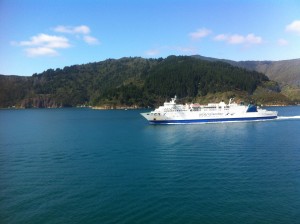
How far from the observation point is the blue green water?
72.7ft

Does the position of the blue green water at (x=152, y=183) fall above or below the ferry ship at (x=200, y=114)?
below

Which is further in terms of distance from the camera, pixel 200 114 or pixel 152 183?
pixel 200 114

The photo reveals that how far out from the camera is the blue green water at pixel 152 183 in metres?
22.2

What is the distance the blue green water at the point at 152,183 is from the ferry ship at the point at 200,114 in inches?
1368

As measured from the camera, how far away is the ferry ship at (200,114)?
84.3 metres

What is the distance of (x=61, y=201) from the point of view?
976 inches

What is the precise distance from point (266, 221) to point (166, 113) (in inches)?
2511

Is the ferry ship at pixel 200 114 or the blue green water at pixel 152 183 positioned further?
the ferry ship at pixel 200 114

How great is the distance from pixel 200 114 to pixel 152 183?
193 ft

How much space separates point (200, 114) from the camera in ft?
283

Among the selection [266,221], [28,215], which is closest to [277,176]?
[266,221]

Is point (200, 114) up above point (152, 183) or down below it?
above

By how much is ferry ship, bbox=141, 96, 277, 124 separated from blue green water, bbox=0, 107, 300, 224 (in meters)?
34.7

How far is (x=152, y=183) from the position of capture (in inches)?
1148
